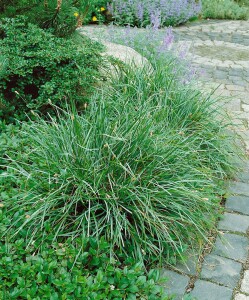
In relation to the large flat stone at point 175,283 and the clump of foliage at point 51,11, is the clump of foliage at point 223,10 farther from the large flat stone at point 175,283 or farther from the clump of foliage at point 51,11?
the large flat stone at point 175,283

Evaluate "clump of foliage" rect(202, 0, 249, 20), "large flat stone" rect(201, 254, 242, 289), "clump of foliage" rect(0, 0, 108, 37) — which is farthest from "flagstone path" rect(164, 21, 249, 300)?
"clump of foliage" rect(202, 0, 249, 20)

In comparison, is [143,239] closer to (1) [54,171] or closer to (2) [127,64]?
(1) [54,171]

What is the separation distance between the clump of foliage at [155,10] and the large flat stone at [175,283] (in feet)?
19.0

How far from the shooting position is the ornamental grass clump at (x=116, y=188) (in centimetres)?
271

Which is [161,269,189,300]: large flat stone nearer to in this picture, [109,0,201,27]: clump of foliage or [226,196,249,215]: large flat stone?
[226,196,249,215]: large flat stone

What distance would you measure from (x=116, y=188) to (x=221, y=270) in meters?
0.80

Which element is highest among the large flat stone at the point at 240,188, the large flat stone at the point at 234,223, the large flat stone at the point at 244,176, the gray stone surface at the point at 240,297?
the large flat stone at the point at 244,176

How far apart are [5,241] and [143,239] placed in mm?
807

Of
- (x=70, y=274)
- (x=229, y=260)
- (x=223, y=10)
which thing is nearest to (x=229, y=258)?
(x=229, y=260)

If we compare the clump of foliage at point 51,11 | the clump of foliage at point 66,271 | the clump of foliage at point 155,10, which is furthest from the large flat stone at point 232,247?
the clump of foliage at point 155,10

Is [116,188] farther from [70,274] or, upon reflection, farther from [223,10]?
[223,10]

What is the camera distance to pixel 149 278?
2.57m

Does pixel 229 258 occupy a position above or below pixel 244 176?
below

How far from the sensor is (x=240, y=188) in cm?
363
